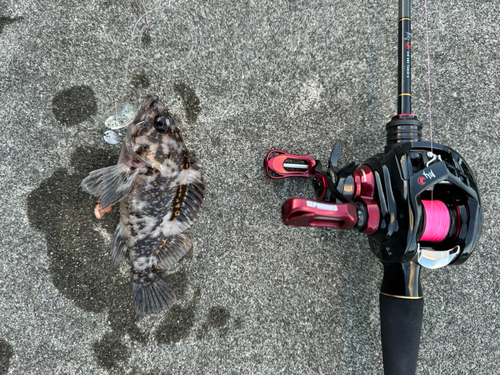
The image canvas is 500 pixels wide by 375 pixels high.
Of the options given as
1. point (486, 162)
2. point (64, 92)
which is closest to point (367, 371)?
point (486, 162)

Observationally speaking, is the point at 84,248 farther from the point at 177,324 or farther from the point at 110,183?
the point at 177,324

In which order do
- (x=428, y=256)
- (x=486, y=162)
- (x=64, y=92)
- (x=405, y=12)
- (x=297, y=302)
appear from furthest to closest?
(x=486, y=162)
(x=297, y=302)
(x=64, y=92)
(x=405, y=12)
(x=428, y=256)

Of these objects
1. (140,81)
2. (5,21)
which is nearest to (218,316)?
(140,81)

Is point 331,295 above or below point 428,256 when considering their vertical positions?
below

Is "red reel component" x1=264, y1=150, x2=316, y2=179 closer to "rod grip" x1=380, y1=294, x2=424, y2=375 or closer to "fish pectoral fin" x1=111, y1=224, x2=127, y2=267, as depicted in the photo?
"rod grip" x1=380, y1=294, x2=424, y2=375

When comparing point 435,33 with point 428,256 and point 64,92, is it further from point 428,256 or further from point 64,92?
point 64,92

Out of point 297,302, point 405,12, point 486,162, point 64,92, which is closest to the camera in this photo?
point 405,12
